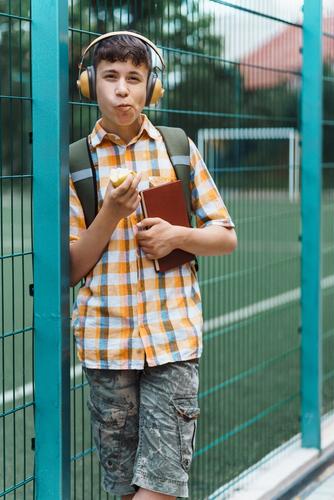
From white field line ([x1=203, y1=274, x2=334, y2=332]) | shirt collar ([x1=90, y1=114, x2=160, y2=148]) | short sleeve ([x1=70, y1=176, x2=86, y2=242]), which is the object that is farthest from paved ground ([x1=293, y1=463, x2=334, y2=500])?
shirt collar ([x1=90, y1=114, x2=160, y2=148])

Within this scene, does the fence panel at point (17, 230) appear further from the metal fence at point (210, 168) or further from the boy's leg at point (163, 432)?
the boy's leg at point (163, 432)

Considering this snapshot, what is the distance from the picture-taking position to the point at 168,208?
114 inches

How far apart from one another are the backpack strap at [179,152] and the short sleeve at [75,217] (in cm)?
31

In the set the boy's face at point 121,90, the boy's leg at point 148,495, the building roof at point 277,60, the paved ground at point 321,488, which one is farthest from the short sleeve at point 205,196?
the paved ground at point 321,488

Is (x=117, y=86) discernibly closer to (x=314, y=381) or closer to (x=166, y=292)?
(x=166, y=292)

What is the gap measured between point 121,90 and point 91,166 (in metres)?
0.27

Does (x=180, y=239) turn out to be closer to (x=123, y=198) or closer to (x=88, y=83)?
(x=123, y=198)

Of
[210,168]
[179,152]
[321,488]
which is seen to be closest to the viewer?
[179,152]

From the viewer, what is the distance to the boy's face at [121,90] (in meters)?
2.80

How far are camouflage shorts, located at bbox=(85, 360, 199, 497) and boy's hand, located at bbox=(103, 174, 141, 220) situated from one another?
49cm

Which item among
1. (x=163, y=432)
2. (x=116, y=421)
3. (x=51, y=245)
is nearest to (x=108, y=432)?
(x=116, y=421)

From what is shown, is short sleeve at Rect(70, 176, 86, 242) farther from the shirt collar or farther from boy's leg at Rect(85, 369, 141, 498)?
boy's leg at Rect(85, 369, 141, 498)

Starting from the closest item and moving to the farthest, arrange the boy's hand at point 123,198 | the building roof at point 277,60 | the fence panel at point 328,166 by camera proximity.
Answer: the boy's hand at point 123,198
the building roof at point 277,60
the fence panel at point 328,166

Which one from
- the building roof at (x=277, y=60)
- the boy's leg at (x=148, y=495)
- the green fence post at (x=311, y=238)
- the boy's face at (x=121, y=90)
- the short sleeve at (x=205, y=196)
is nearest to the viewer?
the boy's face at (x=121, y=90)
